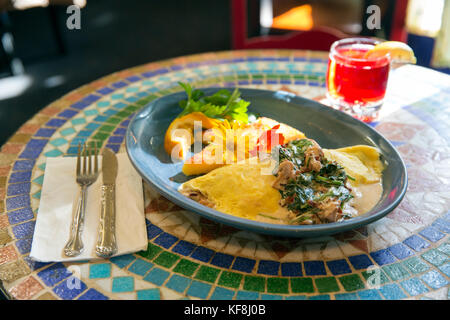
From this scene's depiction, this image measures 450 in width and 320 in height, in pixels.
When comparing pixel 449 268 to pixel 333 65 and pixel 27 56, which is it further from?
pixel 27 56

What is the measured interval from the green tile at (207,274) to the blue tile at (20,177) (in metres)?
0.75

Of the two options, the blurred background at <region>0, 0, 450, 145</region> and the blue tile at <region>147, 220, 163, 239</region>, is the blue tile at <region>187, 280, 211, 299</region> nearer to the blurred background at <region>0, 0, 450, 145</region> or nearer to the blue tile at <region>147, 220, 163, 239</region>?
the blue tile at <region>147, 220, 163, 239</region>

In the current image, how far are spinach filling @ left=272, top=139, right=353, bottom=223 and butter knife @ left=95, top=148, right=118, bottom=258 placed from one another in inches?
19.6

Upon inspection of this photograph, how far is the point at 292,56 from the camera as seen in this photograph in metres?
2.33

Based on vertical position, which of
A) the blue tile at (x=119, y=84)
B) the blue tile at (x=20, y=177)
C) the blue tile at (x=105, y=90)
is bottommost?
the blue tile at (x=20, y=177)

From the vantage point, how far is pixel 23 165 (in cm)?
150

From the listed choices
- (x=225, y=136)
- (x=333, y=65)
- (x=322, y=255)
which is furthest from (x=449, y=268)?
(x=333, y=65)

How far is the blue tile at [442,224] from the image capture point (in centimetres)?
120

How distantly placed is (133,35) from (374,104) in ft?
14.7

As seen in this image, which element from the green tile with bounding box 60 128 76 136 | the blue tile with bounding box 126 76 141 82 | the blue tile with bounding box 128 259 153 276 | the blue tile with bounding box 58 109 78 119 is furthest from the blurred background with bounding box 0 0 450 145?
the blue tile with bounding box 128 259 153 276

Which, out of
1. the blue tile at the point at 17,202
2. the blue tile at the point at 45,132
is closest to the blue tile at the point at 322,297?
the blue tile at the point at 17,202

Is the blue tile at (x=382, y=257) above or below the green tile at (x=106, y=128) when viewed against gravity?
below

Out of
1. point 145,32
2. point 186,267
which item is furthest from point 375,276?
point 145,32

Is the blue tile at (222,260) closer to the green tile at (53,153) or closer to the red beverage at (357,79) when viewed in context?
the green tile at (53,153)
